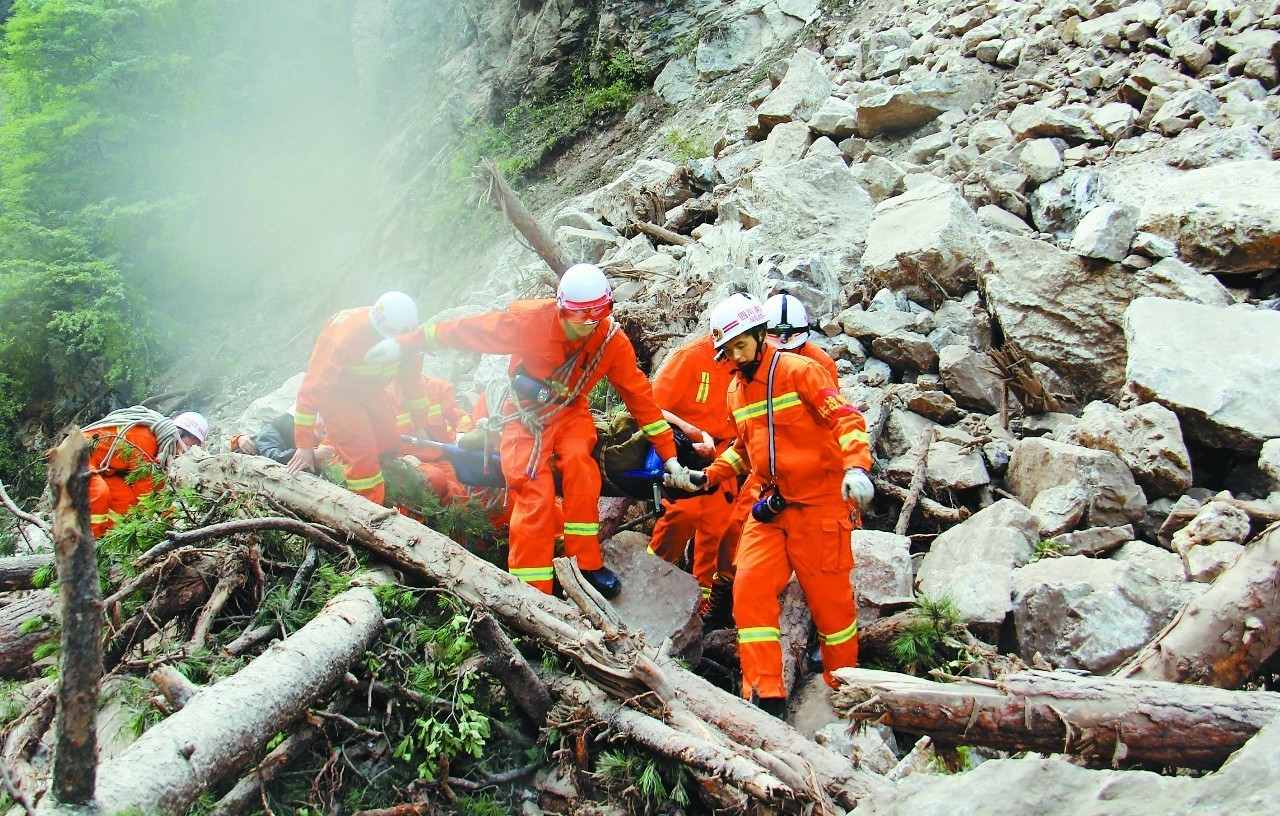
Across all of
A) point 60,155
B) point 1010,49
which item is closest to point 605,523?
point 1010,49

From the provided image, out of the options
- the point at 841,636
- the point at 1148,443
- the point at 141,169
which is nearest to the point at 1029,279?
the point at 1148,443

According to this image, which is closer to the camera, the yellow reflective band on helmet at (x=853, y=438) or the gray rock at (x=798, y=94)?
the yellow reflective band on helmet at (x=853, y=438)

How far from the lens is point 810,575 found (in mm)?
3537

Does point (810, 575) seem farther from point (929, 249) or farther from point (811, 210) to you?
point (811, 210)

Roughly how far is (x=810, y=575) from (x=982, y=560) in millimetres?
999

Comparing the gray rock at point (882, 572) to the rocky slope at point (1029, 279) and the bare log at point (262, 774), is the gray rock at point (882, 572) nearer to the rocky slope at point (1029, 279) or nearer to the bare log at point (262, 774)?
the rocky slope at point (1029, 279)

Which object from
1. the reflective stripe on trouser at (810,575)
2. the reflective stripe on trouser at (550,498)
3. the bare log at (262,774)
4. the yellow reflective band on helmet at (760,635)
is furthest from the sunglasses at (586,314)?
the bare log at (262,774)

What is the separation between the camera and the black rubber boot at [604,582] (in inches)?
158

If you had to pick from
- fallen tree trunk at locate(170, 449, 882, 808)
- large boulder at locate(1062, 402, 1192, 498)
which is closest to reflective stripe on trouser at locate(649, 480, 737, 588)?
fallen tree trunk at locate(170, 449, 882, 808)

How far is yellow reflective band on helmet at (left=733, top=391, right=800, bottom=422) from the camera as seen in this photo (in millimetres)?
3645

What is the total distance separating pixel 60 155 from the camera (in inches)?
691

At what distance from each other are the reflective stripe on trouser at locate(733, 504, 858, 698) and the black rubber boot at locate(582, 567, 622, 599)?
31.0 inches

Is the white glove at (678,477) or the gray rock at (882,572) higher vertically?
the white glove at (678,477)

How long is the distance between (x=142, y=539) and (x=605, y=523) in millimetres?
2562
